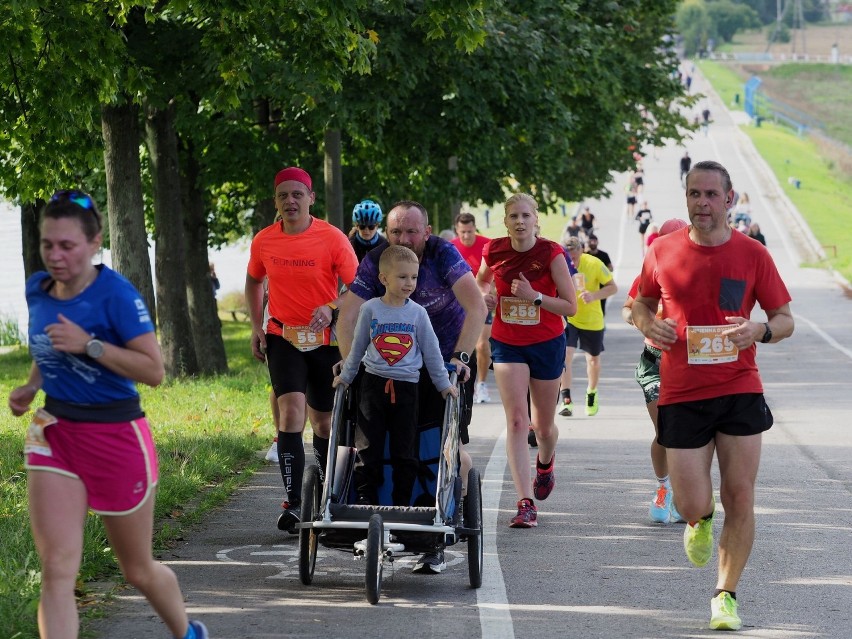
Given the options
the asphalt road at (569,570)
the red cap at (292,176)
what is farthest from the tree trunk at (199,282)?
the red cap at (292,176)

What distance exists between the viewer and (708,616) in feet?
22.9

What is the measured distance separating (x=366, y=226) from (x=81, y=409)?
5.15 metres

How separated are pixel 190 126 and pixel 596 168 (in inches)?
717

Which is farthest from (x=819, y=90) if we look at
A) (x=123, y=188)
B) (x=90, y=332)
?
(x=90, y=332)

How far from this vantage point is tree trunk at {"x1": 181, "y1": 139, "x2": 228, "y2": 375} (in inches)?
877

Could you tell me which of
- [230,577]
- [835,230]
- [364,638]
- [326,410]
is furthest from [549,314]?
[835,230]

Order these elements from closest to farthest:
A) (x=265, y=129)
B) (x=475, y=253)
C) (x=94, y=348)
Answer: (x=94, y=348), (x=475, y=253), (x=265, y=129)

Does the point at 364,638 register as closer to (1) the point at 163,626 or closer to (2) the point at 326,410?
(1) the point at 163,626

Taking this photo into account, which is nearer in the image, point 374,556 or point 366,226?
point 374,556

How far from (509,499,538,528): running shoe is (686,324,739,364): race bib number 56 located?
2822mm

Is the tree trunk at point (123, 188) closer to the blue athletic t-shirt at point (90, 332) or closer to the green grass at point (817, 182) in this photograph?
the blue athletic t-shirt at point (90, 332)

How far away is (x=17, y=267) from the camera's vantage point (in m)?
48.2

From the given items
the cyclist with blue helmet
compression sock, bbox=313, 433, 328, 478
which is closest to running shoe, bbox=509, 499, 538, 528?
compression sock, bbox=313, 433, 328, 478

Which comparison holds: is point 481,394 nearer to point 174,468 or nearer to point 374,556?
point 174,468
